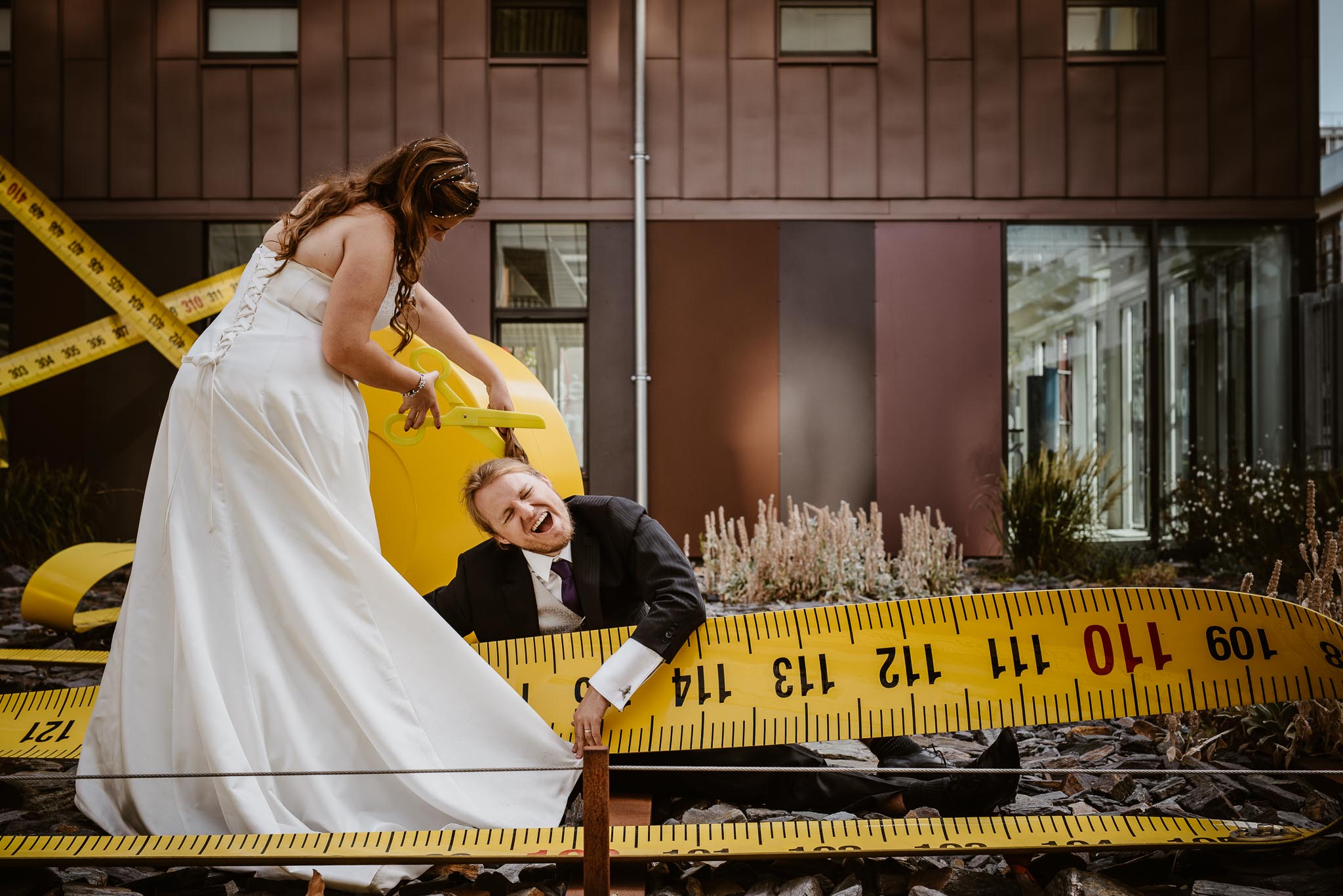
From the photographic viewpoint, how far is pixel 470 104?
7301 millimetres

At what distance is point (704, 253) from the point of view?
7.34 meters

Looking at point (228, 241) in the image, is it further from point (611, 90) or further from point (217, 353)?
point (217, 353)

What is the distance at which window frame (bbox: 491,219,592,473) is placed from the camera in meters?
7.37

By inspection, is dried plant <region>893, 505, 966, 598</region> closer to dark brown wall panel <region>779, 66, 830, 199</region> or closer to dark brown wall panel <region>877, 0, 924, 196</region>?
dark brown wall panel <region>779, 66, 830, 199</region>

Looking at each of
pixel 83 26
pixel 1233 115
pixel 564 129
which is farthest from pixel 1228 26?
pixel 83 26

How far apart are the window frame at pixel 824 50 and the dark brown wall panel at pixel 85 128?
582 centimetres

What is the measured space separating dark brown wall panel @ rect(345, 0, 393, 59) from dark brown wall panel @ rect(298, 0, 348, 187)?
0.07 metres

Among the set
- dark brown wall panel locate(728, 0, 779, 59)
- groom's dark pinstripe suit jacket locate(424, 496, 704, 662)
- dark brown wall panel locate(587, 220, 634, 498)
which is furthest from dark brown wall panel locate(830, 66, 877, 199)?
groom's dark pinstripe suit jacket locate(424, 496, 704, 662)

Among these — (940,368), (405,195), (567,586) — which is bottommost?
(567,586)

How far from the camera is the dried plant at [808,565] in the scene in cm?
524

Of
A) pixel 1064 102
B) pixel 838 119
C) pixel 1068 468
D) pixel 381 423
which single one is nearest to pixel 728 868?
pixel 381 423

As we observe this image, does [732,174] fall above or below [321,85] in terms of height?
below

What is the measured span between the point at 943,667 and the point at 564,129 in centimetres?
638

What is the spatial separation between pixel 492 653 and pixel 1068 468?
5.27 m
